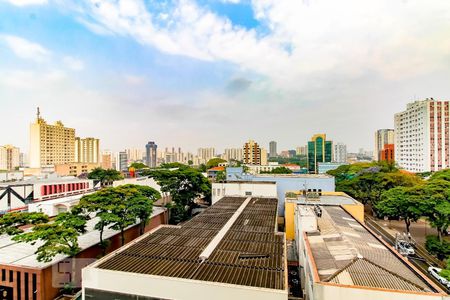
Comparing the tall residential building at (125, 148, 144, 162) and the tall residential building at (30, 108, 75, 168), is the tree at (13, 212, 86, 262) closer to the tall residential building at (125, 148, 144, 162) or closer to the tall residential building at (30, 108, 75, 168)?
Answer: the tall residential building at (30, 108, 75, 168)

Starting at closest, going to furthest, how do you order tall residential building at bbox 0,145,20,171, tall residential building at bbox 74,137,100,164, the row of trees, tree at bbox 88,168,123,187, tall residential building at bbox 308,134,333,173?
the row of trees, tree at bbox 88,168,123,187, tall residential building at bbox 74,137,100,164, tall residential building at bbox 308,134,333,173, tall residential building at bbox 0,145,20,171

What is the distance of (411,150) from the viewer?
66750 mm

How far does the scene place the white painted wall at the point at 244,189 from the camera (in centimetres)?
2836

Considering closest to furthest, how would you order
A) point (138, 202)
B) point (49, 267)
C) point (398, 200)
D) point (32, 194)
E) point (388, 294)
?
1. point (388, 294)
2. point (49, 267)
3. point (138, 202)
4. point (398, 200)
5. point (32, 194)

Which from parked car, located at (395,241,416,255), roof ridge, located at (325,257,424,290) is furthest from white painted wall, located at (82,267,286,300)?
parked car, located at (395,241,416,255)

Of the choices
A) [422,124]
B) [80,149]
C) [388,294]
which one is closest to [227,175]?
[388,294]

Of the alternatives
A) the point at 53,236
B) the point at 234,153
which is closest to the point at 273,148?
the point at 234,153

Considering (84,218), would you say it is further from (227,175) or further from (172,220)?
(227,175)

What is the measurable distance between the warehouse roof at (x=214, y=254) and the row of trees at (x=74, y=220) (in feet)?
13.6

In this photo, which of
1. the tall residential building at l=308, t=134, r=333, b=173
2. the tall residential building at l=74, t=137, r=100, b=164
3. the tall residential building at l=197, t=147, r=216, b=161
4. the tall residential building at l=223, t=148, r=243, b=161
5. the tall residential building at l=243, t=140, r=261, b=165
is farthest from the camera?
the tall residential building at l=197, t=147, r=216, b=161

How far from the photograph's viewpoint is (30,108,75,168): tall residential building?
73.4 metres

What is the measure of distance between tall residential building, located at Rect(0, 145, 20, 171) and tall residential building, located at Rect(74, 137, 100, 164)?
28.3 meters

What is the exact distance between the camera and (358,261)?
10.1 m

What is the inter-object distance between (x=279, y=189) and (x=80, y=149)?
81474mm
